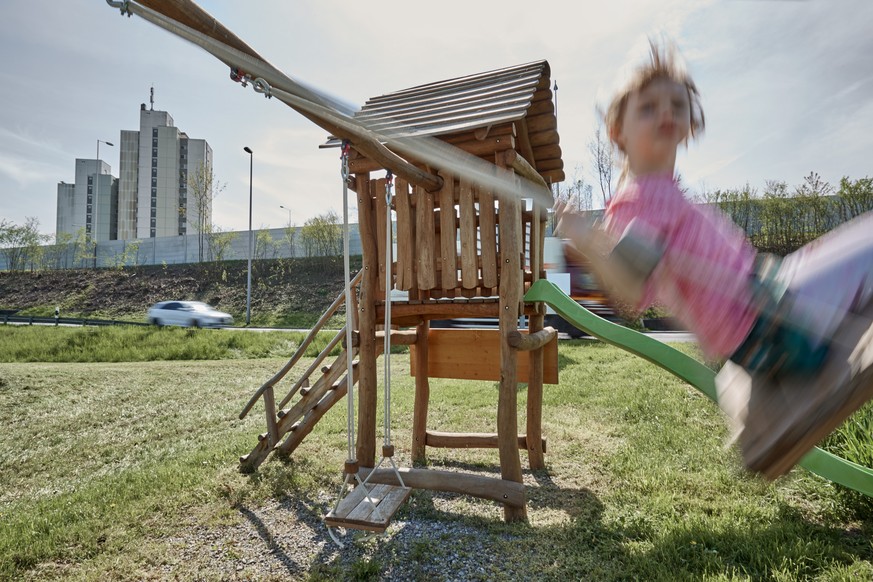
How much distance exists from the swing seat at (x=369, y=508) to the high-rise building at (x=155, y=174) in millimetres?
57058

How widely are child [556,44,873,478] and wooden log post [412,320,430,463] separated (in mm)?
3779

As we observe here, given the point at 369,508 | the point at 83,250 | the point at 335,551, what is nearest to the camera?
the point at 369,508

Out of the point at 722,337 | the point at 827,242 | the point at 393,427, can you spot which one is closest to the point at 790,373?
the point at 722,337

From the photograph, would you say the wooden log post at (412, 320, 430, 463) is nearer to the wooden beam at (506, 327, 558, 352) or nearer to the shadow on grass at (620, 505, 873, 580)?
the wooden beam at (506, 327, 558, 352)

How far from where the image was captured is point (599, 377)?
891 centimetres

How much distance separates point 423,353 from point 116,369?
8.15 metres

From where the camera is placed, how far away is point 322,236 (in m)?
32.8

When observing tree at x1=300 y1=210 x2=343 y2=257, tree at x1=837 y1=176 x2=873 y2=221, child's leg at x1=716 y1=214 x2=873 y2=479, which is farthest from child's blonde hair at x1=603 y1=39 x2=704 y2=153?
tree at x1=300 y1=210 x2=343 y2=257

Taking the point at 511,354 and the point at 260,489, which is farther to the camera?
the point at 260,489

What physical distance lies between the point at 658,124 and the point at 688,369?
65.3 inches

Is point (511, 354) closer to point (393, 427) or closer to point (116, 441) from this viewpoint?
point (393, 427)

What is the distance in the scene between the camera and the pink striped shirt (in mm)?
1418

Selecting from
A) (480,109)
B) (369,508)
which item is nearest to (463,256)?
(480,109)

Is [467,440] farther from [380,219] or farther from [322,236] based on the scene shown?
[322,236]
